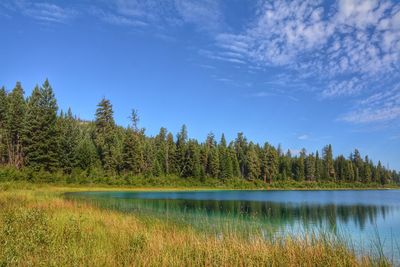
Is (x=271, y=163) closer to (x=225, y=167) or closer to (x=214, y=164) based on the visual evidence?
(x=225, y=167)

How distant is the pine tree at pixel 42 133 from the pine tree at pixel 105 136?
14961 millimetres

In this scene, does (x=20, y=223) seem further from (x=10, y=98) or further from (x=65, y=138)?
(x=10, y=98)

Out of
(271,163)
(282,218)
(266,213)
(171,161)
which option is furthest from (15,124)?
(271,163)

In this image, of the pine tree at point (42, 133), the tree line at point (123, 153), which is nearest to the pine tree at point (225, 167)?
the tree line at point (123, 153)

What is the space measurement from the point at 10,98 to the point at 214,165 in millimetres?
53098

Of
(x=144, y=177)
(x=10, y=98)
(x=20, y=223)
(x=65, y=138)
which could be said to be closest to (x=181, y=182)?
(x=144, y=177)

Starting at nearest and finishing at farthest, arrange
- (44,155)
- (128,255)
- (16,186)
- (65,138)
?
(128,255), (16,186), (44,155), (65,138)

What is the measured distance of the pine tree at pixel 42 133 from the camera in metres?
57.2

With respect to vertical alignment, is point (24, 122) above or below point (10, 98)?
below

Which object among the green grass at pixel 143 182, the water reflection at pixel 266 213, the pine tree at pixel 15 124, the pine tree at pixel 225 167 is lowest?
the water reflection at pixel 266 213

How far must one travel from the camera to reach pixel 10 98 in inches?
2734

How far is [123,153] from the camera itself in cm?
7669

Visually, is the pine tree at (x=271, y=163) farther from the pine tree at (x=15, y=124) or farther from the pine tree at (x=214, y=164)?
the pine tree at (x=15, y=124)

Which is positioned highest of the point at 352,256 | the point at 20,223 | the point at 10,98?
the point at 10,98
